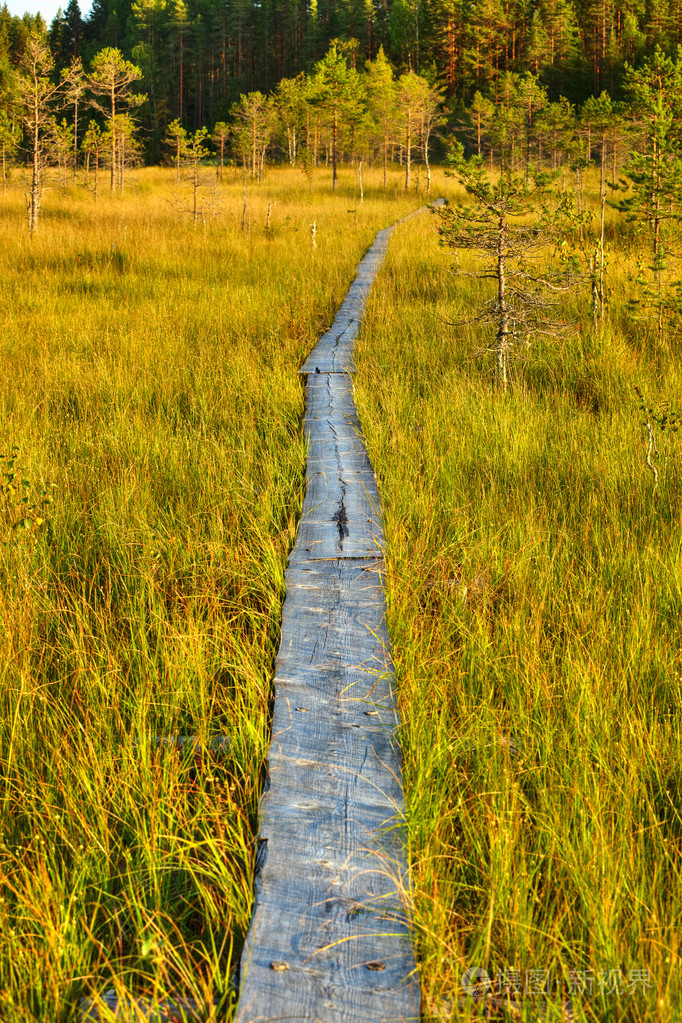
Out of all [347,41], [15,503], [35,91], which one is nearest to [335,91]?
[35,91]

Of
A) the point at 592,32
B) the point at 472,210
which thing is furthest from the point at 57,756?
the point at 592,32

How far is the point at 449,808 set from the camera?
196 centimetres

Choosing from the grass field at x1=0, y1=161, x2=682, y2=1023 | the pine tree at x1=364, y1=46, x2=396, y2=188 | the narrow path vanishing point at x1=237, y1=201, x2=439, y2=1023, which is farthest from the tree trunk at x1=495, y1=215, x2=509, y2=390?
the pine tree at x1=364, y1=46, x2=396, y2=188

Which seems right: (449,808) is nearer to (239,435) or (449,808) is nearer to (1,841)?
(1,841)

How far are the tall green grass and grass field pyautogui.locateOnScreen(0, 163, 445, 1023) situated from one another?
492 millimetres

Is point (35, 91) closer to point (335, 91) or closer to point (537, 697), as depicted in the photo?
point (537, 697)

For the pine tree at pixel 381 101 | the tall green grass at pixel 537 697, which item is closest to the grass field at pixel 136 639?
the tall green grass at pixel 537 697

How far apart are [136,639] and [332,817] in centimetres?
115

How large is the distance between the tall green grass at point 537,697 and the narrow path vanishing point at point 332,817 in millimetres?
77

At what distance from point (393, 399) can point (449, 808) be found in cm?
356

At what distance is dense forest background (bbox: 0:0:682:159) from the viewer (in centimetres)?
5156

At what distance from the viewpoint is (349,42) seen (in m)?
62.8

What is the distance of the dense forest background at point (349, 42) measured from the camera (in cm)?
5156

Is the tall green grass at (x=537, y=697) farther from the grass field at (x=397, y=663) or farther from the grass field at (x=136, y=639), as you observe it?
the grass field at (x=136, y=639)
